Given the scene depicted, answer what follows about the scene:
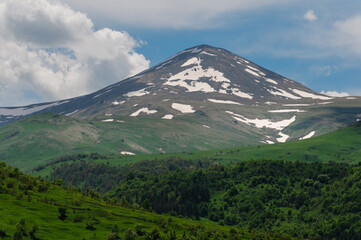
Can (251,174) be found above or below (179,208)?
above

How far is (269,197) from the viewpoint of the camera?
17375 cm

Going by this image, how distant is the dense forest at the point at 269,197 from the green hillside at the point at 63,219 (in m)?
72.5

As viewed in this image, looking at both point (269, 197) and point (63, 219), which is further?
point (269, 197)

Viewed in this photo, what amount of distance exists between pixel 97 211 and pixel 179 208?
98.0 meters

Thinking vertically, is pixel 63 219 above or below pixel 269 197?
above

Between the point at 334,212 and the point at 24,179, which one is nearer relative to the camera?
the point at 24,179

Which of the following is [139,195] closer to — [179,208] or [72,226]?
[179,208]

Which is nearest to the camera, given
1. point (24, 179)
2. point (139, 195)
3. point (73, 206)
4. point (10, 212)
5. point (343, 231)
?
point (10, 212)

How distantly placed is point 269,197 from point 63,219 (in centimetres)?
12200

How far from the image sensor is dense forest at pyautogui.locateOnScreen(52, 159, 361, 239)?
152m

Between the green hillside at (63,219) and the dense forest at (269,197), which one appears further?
the dense forest at (269,197)

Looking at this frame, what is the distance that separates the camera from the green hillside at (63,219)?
5519cm

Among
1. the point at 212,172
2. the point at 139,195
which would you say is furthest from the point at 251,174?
the point at 139,195

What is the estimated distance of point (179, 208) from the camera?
16862cm
